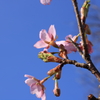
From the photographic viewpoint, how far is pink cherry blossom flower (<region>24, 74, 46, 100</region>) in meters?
Result: 0.86

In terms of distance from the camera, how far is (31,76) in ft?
2.98

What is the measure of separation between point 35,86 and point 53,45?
177 mm

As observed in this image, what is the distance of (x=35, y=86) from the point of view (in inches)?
35.2

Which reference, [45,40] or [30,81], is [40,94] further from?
[45,40]

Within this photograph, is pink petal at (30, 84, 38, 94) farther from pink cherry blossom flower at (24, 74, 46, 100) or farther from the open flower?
the open flower

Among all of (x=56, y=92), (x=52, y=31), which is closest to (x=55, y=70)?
(x=56, y=92)

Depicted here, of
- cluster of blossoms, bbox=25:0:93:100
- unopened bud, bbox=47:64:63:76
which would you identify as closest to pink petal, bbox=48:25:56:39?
cluster of blossoms, bbox=25:0:93:100

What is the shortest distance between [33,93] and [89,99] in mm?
310

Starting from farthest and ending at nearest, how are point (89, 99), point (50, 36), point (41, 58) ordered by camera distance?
point (50, 36) < point (41, 58) < point (89, 99)

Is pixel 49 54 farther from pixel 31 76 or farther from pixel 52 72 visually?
pixel 31 76

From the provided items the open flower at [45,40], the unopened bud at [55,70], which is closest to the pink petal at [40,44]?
the open flower at [45,40]

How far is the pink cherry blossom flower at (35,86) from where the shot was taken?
86 centimetres

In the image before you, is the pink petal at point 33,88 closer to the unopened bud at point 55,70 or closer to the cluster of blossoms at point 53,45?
the cluster of blossoms at point 53,45

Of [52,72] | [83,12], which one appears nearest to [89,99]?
[52,72]
